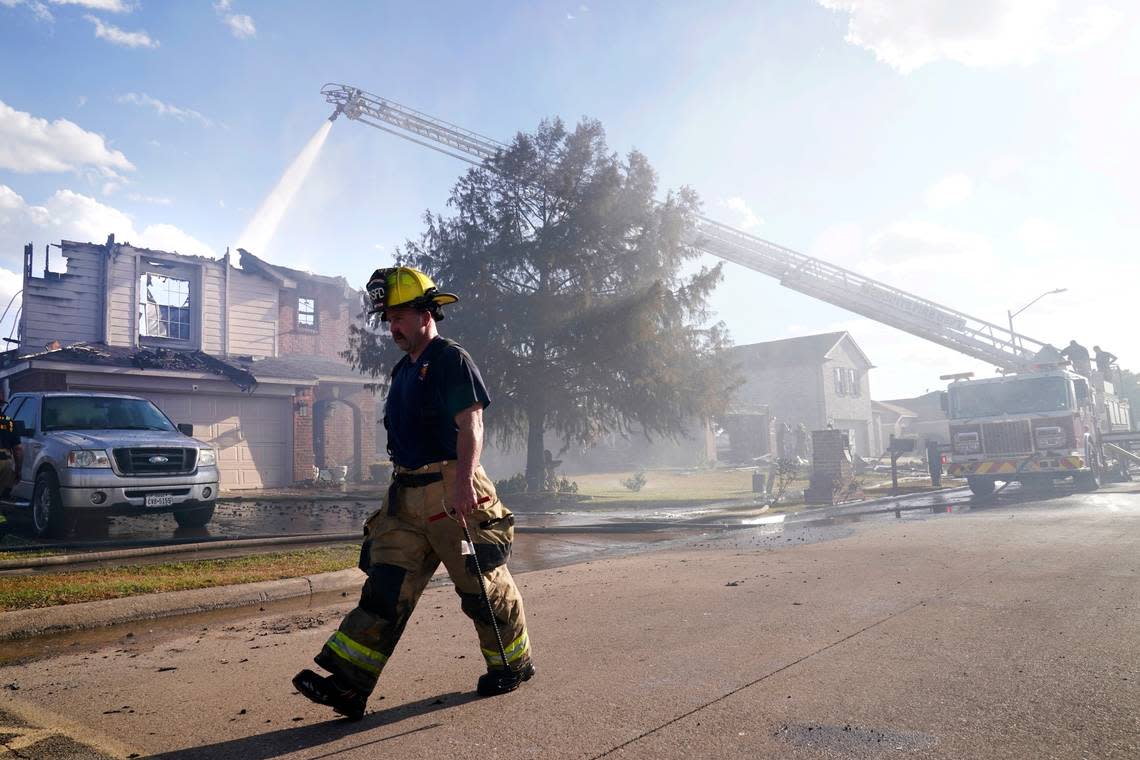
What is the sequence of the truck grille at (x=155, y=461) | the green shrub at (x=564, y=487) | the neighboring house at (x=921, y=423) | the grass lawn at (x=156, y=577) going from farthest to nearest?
the neighboring house at (x=921, y=423)
the green shrub at (x=564, y=487)
the truck grille at (x=155, y=461)
the grass lawn at (x=156, y=577)

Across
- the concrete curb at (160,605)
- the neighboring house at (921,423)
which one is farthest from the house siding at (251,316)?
the neighboring house at (921,423)

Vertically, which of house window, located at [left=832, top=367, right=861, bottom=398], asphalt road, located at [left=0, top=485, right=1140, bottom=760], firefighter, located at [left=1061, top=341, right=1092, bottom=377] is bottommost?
asphalt road, located at [left=0, top=485, right=1140, bottom=760]

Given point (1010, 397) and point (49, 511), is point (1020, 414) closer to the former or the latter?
point (1010, 397)

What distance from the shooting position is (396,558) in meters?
3.47

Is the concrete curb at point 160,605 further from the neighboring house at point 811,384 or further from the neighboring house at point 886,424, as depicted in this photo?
the neighboring house at point 886,424

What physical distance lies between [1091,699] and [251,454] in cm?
2015

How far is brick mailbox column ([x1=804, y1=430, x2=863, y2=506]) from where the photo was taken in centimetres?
1891

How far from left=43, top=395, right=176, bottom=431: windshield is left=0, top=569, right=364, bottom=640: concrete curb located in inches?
229

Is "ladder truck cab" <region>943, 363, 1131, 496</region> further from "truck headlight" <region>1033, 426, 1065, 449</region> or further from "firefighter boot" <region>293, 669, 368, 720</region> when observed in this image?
"firefighter boot" <region>293, 669, 368, 720</region>

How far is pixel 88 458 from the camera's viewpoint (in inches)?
392

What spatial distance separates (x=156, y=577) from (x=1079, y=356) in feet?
75.8

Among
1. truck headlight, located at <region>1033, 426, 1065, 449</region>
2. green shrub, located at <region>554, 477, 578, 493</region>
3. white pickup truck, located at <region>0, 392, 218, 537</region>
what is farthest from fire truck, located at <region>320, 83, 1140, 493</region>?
white pickup truck, located at <region>0, 392, 218, 537</region>

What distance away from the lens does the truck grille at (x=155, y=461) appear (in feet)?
33.4

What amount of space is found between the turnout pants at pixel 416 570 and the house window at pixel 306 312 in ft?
87.1
